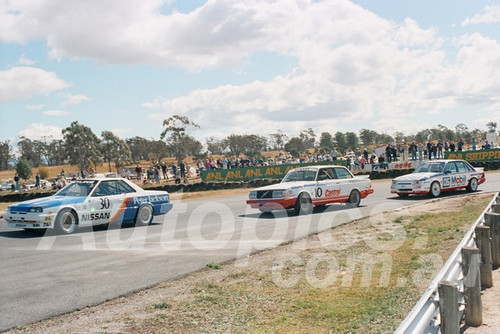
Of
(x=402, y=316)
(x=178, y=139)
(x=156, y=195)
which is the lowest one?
(x=402, y=316)

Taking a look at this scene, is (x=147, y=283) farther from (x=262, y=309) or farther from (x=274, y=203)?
(x=274, y=203)

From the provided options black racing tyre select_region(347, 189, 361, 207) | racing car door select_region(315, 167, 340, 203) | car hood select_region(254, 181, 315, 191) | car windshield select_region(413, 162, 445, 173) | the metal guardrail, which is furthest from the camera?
car windshield select_region(413, 162, 445, 173)

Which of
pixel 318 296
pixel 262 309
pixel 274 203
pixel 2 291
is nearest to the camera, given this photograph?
pixel 262 309

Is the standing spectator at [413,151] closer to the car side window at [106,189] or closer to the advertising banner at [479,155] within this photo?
the advertising banner at [479,155]

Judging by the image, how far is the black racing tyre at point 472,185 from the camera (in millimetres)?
19047

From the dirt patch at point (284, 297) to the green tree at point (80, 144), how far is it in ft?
281

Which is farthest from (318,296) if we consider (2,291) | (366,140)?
(366,140)

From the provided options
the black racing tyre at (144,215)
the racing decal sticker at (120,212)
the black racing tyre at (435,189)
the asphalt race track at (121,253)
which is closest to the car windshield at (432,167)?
the black racing tyre at (435,189)

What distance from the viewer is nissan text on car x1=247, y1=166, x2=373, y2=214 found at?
14.3m

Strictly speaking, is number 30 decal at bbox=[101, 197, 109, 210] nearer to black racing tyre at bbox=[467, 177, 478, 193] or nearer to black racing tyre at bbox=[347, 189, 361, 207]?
black racing tyre at bbox=[347, 189, 361, 207]

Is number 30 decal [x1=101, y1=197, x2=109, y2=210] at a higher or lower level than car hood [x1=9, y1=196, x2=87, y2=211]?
lower

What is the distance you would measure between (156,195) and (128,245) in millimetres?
3873

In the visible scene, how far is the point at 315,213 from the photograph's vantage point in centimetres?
1488

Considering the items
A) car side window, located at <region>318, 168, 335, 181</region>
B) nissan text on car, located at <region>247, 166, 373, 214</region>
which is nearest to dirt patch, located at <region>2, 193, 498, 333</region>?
nissan text on car, located at <region>247, 166, 373, 214</region>
